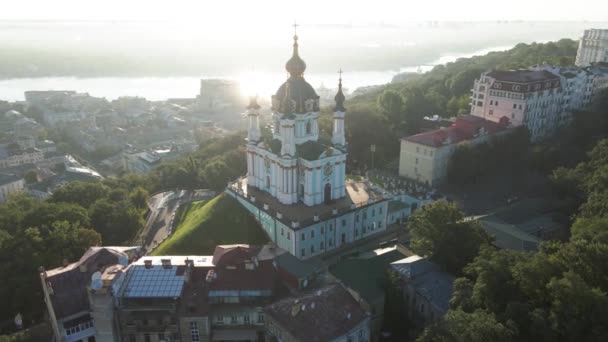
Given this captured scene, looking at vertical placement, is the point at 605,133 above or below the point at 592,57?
below

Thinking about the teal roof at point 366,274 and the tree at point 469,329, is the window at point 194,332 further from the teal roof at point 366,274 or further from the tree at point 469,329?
the tree at point 469,329

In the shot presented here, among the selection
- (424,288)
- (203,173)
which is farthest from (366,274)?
(203,173)

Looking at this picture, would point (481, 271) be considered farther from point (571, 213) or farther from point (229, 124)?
point (229, 124)

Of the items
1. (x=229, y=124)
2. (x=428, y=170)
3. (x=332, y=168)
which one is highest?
(x=332, y=168)

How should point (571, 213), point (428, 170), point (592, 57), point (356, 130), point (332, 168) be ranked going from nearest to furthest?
point (332, 168)
point (571, 213)
point (428, 170)
point (356, 130)
point (592, 57)

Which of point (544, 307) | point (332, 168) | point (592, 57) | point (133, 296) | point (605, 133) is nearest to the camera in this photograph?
point (544, 307)

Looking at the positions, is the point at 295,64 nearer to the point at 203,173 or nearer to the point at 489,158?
the point at 203,173

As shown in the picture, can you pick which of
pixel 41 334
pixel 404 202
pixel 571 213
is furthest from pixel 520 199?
pixel 41 334
